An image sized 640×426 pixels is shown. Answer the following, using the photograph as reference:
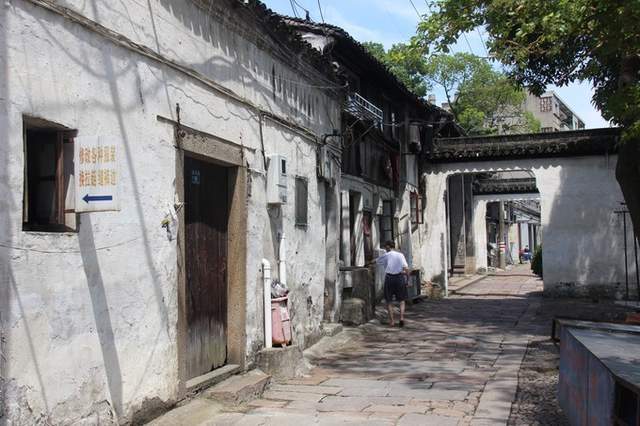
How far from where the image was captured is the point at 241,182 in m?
7.52

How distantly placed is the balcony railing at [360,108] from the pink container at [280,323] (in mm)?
5187

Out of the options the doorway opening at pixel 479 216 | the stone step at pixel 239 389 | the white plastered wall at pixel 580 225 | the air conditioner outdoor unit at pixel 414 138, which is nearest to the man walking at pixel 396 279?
the stone step at pixel 239 389

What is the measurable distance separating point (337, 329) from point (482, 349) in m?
2.35

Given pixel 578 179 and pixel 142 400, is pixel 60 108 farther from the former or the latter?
pixel 578 179

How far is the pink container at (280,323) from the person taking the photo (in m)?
8.06

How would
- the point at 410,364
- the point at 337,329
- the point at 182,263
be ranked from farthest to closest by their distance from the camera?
the point at 337,329 < the point at 410,364 < the point at 182,263

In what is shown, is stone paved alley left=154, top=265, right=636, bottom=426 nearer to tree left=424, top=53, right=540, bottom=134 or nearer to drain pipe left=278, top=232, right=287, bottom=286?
drain pipe left=278, top=232, right=287, bottom=286

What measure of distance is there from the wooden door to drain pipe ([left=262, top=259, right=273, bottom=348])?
24.0 inches

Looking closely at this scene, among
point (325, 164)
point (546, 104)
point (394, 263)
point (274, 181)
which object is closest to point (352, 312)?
point (394, 263)

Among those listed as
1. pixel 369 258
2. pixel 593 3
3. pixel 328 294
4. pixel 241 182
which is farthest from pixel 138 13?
pixel 369 258

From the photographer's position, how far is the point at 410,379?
795cm

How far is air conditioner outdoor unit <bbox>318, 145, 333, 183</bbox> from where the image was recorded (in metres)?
10.5

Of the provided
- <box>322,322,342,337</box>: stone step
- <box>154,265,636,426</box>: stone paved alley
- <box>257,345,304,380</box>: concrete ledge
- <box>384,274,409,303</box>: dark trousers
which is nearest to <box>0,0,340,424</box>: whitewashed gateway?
<box>257,345,304,380</box>: concrete ledge

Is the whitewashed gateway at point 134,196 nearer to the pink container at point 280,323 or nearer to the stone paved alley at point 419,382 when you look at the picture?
the pink container at point 280,323
